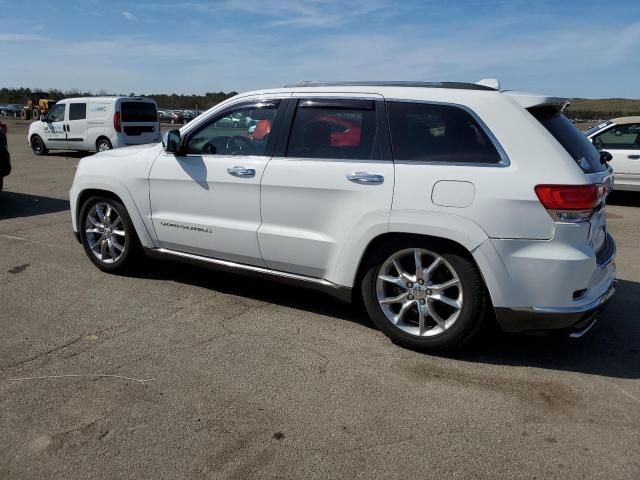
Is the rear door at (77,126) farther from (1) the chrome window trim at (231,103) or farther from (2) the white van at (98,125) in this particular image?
(1) the chrome window trim at (231,103)

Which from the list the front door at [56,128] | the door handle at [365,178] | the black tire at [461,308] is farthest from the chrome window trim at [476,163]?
the front door at [56,128]

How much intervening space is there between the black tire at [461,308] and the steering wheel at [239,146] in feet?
4.41

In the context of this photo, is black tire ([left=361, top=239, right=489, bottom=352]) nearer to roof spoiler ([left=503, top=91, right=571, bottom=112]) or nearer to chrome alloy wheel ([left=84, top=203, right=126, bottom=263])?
roof spoiler ([left=503, top=91, right=571, bottom=112])

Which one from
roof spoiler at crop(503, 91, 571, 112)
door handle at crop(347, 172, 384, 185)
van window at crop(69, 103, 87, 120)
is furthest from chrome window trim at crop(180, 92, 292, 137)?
van window at crop(69, 103, 87, 120)

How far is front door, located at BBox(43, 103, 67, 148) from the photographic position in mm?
17922

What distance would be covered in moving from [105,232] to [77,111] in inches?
535

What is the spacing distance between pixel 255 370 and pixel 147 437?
89 cm

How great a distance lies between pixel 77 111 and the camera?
1747 centimetres

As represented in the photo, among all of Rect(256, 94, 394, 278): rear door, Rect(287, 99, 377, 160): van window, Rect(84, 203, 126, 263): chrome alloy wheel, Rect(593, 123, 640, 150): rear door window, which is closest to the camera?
Rect(256, 94, 394, 278): rear door

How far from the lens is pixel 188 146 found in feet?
16.0

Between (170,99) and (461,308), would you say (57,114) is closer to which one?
(461,308)

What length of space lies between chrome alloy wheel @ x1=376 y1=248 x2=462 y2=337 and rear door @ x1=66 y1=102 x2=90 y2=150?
15.6 meters

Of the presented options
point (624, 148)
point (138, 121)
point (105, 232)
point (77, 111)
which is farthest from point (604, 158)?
point (77, 111)

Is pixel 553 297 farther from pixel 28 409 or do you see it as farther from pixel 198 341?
pixel 28 409
